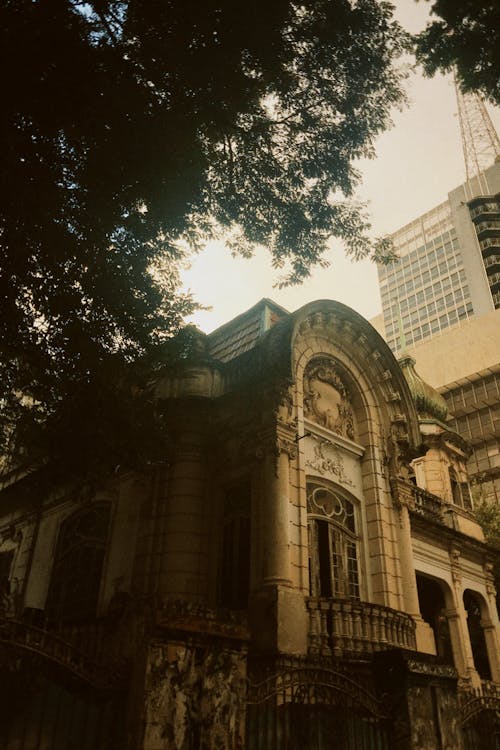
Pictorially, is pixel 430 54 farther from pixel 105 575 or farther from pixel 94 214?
pixel 105 575

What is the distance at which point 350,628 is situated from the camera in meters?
11.6

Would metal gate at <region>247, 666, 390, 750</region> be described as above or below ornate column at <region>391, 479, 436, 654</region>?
below

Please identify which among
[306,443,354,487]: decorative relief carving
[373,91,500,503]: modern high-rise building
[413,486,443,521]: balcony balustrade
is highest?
[373,91,500,503]: modern high-rise building

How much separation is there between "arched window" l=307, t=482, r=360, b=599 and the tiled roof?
15.4ft

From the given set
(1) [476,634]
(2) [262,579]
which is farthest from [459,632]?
(2) [262,579]

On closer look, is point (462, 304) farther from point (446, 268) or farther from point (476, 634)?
point (476, 634)

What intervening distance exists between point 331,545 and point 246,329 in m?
6.58

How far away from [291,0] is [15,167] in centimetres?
526

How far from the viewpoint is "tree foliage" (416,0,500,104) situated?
323 inches

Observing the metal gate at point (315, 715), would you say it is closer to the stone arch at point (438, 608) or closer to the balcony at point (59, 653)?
the balcony at point (59, 653)

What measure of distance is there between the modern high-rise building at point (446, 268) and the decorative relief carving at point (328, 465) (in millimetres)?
52621

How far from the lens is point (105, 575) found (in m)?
14.3

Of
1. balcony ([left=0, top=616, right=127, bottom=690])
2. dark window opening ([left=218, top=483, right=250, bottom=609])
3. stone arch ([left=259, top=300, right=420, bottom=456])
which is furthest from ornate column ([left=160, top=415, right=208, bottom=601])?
balcony ([left=0, top=616, right=127, bottom=690])

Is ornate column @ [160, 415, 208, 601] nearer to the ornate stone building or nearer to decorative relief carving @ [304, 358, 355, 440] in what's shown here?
the ornate stone building
